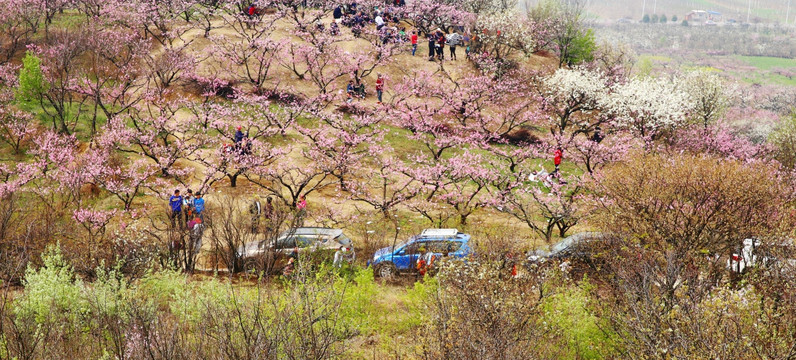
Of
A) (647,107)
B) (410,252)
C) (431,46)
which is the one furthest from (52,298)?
(431,46)

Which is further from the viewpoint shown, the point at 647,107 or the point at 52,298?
the point at 647,107

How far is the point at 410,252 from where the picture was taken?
72.8ft

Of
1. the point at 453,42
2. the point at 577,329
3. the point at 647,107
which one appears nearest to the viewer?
the point at 577,329

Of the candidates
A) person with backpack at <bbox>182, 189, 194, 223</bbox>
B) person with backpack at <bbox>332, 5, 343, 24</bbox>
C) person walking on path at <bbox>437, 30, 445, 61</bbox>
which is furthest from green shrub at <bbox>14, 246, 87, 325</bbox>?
person with backpack at <bbox>332, 5, 343, 24</bbox>

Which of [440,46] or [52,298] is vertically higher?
[440,46]

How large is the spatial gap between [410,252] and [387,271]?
1107 mm

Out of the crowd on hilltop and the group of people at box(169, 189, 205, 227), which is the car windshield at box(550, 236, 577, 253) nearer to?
the group of people at box(169, 189, 205, 227)

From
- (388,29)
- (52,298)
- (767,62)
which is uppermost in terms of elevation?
(388,29)

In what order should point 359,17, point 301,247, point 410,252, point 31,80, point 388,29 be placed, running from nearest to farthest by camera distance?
1. point 301,247
2. point 410,252
3. point 31,80
4. point 359,17
5. point 388,29

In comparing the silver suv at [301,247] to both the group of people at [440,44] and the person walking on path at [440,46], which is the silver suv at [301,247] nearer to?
the person walking on path at [440,46]

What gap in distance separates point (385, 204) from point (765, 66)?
184635 mm

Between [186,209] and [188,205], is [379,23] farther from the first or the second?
[186,209]

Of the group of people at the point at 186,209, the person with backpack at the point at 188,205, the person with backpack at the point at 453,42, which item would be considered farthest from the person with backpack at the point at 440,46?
the group of people at the point at 186,209

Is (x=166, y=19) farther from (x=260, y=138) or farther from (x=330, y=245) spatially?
(x=330, y=245)
